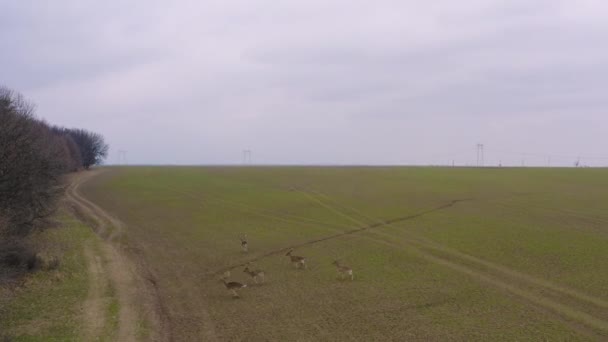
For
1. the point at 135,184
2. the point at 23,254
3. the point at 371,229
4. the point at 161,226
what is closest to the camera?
the point at 23,254

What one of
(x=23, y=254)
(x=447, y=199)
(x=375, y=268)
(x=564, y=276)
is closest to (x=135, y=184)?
(x=447, y=199)

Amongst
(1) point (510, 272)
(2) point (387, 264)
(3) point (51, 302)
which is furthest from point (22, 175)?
(1) point (510, 272)

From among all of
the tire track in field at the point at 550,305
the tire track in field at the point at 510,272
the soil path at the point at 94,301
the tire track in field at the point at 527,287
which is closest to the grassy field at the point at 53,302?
the soil path at the point at 94,301

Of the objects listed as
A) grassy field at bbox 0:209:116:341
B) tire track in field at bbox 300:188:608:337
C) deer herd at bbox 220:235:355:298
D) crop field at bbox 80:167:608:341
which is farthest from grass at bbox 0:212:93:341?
tire track in field at bbox 300:188:608:337

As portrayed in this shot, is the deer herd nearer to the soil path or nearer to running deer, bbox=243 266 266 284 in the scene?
running deer, bbox=243 266 266 284

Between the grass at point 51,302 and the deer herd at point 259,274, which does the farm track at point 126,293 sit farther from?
the deer herd at point 259,274

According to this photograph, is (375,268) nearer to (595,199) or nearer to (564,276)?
(564,276)
